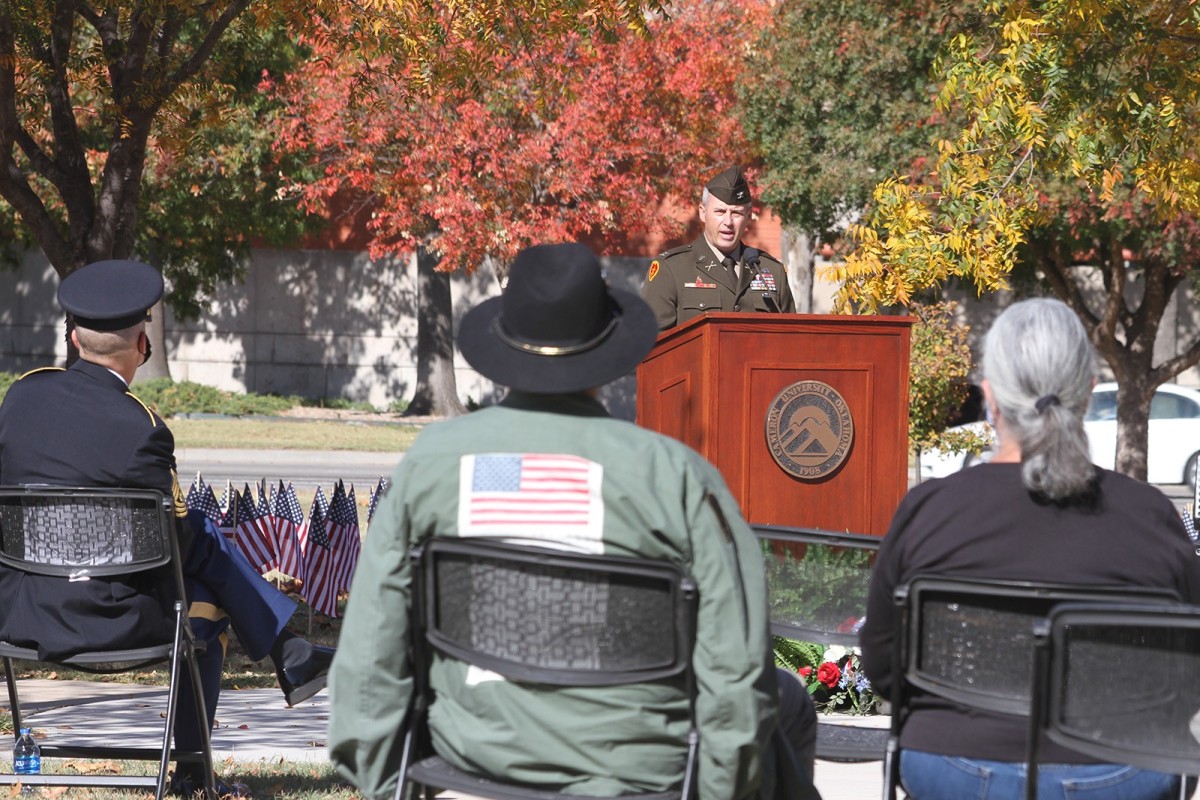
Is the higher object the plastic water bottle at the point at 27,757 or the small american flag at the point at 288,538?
the small american flag at the point at 288,538

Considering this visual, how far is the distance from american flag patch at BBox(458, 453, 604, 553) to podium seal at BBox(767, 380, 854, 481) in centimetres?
341

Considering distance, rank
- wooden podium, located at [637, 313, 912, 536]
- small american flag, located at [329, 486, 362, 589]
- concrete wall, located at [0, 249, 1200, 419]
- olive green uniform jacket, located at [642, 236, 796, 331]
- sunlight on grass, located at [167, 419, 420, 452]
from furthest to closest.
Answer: concrete wall, located at [0, 249, 1200, 419] < sunlight on grass, located at [167, 419, 420, 452] < small american flag, located at [329, 486, 362, 589] < olive green uniform jacket, located at [642, 236, 796, 331] < wooden podium, located at [637, 313, 912, 536]

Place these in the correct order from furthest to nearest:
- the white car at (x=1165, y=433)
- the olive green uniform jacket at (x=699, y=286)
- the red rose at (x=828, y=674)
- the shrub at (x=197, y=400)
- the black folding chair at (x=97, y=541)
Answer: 1. the shrub at (x=197, y=400)
2. the white car at (x=1165, y=433)
3. the olive green uniform jacket at (x=699, y=286)
4. the red rose at (x=828, y=674)
5. the black folding chair at (x=97, y=541)

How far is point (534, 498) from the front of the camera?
10.4 feet

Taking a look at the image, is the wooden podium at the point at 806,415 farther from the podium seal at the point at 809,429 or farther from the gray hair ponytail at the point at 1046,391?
the gray hair ponytail at the point at 1046,391

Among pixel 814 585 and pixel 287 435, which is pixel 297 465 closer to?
pixel 287 435

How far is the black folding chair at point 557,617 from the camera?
308 cm

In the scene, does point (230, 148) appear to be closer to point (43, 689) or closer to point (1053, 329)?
point (43, 689)

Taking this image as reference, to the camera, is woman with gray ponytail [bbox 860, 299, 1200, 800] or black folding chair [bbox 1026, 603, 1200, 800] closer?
black folding chair [bbox 1026, 603, 1200, 800]

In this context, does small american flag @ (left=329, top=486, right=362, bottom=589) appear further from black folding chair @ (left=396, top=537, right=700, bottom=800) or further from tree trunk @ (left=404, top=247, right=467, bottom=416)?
tree trunk @ (left=404, top=247, right=467, bottom=416)

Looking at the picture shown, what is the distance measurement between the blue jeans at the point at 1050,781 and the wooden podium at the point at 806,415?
318 centimetres

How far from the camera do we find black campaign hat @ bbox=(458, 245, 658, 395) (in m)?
3.26

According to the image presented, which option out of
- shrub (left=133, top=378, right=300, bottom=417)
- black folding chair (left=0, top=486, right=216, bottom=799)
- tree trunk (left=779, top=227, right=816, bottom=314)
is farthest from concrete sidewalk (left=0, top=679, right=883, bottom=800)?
tree trunk (left=779, top=227, right=816, bottom=314)

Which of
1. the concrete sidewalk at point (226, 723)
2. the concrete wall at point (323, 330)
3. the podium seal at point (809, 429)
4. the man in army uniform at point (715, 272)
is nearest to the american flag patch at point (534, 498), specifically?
the concrete sidewalk at point (226, 723)
